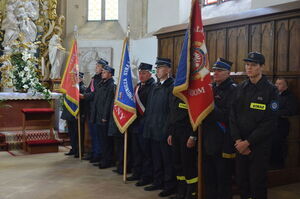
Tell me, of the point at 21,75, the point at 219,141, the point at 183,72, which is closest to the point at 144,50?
the point at 21,75

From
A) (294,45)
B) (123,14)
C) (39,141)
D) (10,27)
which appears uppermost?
(123,14)

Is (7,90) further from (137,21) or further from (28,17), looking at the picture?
(137,21)

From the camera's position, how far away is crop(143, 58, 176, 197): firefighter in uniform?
4.60 meters

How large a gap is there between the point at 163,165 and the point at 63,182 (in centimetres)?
137

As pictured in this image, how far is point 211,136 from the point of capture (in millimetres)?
3828

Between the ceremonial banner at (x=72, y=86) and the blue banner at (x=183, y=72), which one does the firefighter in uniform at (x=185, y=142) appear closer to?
the blue banner at (x=183, y=72)

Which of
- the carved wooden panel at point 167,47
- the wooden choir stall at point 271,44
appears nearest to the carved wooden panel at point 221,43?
the wooden choir stall at point 271,44

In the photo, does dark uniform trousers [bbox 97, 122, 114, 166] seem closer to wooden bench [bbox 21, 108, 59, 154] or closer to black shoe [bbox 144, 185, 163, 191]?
black shoe [bbox 144, 185, 163, 191]

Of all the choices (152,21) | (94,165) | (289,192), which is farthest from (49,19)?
(289,192)

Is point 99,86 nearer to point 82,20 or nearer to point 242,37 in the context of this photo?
point 242,37

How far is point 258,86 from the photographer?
351cm

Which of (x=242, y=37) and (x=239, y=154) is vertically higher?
(x=242, y=37)

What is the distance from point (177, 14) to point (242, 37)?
2882mm

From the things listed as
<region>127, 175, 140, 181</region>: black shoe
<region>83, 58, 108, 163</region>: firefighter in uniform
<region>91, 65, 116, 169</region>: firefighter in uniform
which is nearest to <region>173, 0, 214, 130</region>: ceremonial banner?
<region>127, 175, 140, 181</region>: black shoe
